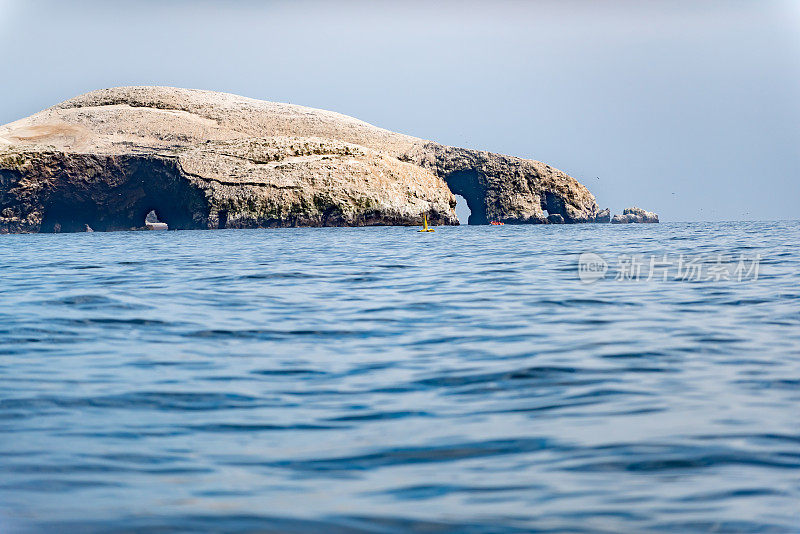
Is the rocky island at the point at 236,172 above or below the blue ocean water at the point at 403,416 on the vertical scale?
above

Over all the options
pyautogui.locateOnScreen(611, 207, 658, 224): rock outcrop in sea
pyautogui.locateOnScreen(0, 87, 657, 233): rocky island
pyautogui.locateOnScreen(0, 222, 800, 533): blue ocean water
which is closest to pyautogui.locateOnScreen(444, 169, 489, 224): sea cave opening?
pyautogui.locateOnScreen(0, 87, 657, 233): rocky island

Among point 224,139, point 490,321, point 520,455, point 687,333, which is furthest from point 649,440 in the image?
point 224,139

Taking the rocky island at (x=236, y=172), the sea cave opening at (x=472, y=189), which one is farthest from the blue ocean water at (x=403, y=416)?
the sea cave opening at (x=472, y=189)

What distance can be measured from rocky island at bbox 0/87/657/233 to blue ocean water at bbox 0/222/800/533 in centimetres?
9340

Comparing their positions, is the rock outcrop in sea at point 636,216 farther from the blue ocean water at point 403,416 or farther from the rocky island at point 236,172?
the blue ocean water at point 403,416

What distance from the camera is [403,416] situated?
721 cm

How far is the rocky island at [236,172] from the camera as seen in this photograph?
104m

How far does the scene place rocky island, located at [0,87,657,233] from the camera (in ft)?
340

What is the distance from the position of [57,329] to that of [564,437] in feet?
29.1

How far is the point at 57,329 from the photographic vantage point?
1259 centimetres

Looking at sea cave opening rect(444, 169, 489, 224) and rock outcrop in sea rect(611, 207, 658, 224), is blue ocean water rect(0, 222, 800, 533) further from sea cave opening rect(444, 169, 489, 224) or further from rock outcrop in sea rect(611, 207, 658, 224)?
rock outcrop in sea rect(611, 207, 658, 224)

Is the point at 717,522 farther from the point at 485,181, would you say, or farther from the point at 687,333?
the point at 485,181

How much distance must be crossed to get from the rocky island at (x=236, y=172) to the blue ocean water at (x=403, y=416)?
306 feet

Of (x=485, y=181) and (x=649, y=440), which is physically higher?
(x=485, y=181)
